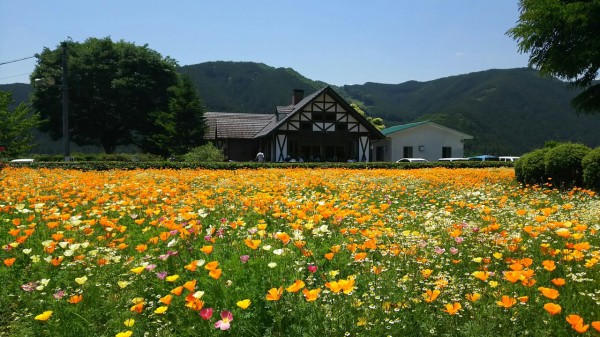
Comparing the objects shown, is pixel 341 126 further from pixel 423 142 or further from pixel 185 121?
pixel 185 121

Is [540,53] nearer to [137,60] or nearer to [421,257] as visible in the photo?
[421,257]

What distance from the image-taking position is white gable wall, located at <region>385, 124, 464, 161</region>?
41156mm

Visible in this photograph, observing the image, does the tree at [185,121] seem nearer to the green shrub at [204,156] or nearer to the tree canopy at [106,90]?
the tree canopy at [106,90]

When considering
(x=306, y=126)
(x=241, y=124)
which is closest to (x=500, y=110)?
(x=241, y=124)

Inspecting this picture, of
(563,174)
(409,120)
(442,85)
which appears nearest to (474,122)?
(409,120)

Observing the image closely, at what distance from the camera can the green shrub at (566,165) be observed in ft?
37.1

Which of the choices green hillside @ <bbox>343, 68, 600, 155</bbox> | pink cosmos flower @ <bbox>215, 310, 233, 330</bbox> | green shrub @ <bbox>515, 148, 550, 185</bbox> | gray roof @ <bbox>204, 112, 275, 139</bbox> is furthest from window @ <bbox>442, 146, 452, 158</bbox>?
pink cosmos flower @ <bbox>215, 310, 233, 330</bbox>

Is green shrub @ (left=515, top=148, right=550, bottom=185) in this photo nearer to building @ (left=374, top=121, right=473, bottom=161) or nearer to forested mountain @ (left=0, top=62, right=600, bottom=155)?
building @ (left=374, top=121, right=473, bottom=161)

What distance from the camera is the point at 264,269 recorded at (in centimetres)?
299

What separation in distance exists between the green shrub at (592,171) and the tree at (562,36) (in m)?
6.85

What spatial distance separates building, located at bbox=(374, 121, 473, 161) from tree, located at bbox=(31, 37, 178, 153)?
23790mm

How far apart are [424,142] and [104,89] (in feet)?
108

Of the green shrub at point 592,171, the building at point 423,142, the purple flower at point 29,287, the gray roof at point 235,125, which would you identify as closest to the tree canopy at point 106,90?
the gray roof at point 235,125

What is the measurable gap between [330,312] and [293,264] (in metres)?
0.73
